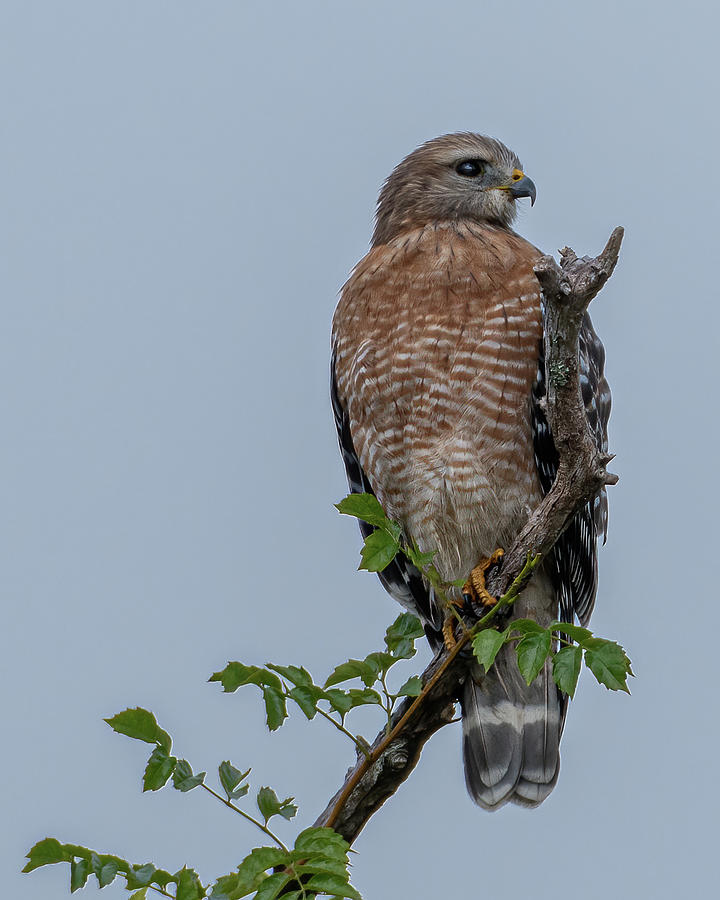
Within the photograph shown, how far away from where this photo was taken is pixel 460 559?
534cm

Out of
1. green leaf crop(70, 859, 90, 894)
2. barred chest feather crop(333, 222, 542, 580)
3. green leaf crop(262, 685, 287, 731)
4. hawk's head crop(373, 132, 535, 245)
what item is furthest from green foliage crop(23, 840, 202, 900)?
hawk's head crop(373, 132, 535, 245)

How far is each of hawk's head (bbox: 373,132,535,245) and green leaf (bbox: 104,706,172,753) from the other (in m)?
3.32

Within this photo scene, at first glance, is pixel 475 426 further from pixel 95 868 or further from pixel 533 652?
pixel 95 868

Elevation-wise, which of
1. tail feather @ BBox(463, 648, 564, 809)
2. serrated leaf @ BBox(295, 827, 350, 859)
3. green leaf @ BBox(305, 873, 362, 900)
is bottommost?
green leaf @ BBox(305, 873, 362, 900)

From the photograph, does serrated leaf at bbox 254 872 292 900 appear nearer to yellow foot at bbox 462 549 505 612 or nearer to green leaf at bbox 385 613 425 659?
green leaf at bbox 385 613 425 659

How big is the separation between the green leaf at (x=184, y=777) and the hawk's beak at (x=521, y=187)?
3744 millimetres

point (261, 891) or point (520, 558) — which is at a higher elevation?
point (520, 558)

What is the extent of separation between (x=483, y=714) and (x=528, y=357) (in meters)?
1.61

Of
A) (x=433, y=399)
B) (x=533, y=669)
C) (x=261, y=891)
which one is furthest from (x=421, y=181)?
(x=261, y=891)

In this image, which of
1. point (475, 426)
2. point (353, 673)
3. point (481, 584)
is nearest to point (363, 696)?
point (353, 673)

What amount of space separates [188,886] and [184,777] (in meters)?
0.33

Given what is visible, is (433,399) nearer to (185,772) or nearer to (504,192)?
(504,192)

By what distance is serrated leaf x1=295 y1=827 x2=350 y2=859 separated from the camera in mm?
2904

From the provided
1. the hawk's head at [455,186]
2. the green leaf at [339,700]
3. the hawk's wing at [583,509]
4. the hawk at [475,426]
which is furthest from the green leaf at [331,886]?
the hawk's head at [455,186]
